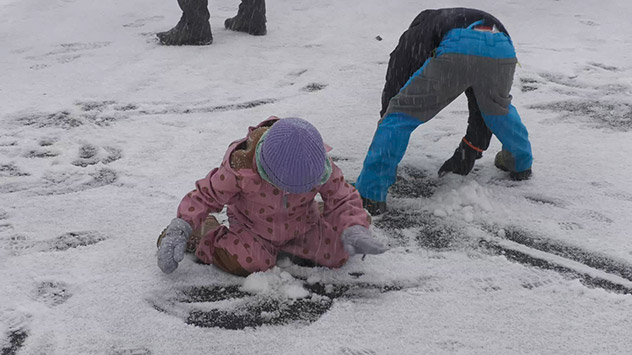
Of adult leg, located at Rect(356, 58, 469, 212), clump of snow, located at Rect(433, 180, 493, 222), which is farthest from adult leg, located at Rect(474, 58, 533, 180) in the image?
clump of snow, located at Rect(433, 180, 493, 222)

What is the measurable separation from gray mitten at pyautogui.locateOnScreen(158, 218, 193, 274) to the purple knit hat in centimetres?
35

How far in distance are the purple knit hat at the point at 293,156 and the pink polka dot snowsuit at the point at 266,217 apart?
0.15m

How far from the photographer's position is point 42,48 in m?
4.97

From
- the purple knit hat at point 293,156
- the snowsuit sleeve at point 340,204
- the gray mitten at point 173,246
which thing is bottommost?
the gray mitten at point 173,246

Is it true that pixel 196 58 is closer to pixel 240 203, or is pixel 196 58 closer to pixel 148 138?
pixel 148 138

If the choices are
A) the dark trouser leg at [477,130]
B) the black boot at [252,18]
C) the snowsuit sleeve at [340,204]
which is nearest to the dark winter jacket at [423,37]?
the dark trouser leg at [477,130]

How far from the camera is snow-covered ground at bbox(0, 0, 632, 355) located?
185 cm

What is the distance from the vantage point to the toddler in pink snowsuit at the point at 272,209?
190 cm

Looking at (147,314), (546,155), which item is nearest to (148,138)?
(147,314)

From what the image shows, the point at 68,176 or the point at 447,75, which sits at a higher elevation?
the point at 447,75

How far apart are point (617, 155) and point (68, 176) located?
2724 mm

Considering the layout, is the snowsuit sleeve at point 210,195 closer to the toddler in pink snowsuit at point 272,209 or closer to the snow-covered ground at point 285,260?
the toddler in pink snowsuit at point 272,209

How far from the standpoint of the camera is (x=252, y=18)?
17.8ft

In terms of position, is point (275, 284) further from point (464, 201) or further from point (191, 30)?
point (191, 30)
